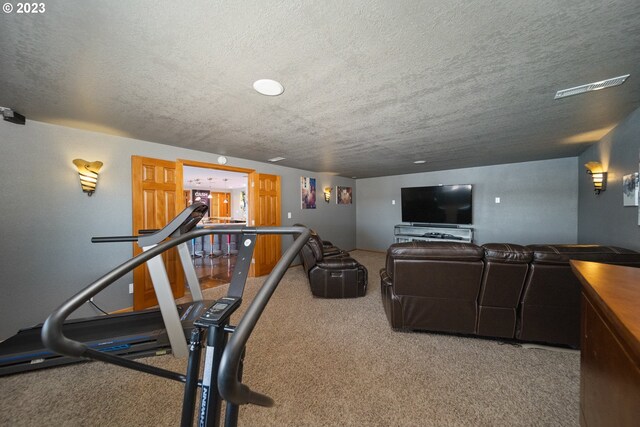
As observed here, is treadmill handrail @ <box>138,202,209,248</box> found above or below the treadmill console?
above

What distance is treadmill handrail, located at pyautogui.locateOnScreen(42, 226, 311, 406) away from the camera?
535mm

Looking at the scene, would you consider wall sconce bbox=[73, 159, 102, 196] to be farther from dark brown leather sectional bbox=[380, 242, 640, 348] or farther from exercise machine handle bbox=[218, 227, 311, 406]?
dark brown leather sectional bbox=[380, 242, 640, 348]

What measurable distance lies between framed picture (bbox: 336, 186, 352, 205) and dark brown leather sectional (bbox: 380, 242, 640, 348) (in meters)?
4.50

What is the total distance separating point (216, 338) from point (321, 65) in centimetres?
169

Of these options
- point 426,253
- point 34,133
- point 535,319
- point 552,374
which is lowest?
point 552,374

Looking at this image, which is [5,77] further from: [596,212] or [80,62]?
[596,212]

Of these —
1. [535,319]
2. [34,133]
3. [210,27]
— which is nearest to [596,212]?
[535,319]

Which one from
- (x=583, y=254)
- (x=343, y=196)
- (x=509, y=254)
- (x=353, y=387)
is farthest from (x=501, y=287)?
(x=343, y=196)

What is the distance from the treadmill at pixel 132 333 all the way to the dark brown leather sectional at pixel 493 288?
6.68ft

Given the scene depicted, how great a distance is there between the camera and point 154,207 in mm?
3195

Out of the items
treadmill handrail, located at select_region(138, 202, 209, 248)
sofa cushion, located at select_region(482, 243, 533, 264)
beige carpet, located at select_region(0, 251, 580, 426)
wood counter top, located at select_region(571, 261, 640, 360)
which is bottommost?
beige carpet, located at select_region(0, 251, 580, 426)

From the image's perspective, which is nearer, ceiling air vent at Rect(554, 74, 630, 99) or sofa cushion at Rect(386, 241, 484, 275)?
ceiling air vent at Rect(554, 74, 630, 99)

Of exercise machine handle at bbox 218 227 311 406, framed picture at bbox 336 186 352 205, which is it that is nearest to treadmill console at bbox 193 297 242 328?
exercise machine handle at bbox 218 227 311 406

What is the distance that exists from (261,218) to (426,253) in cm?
329
